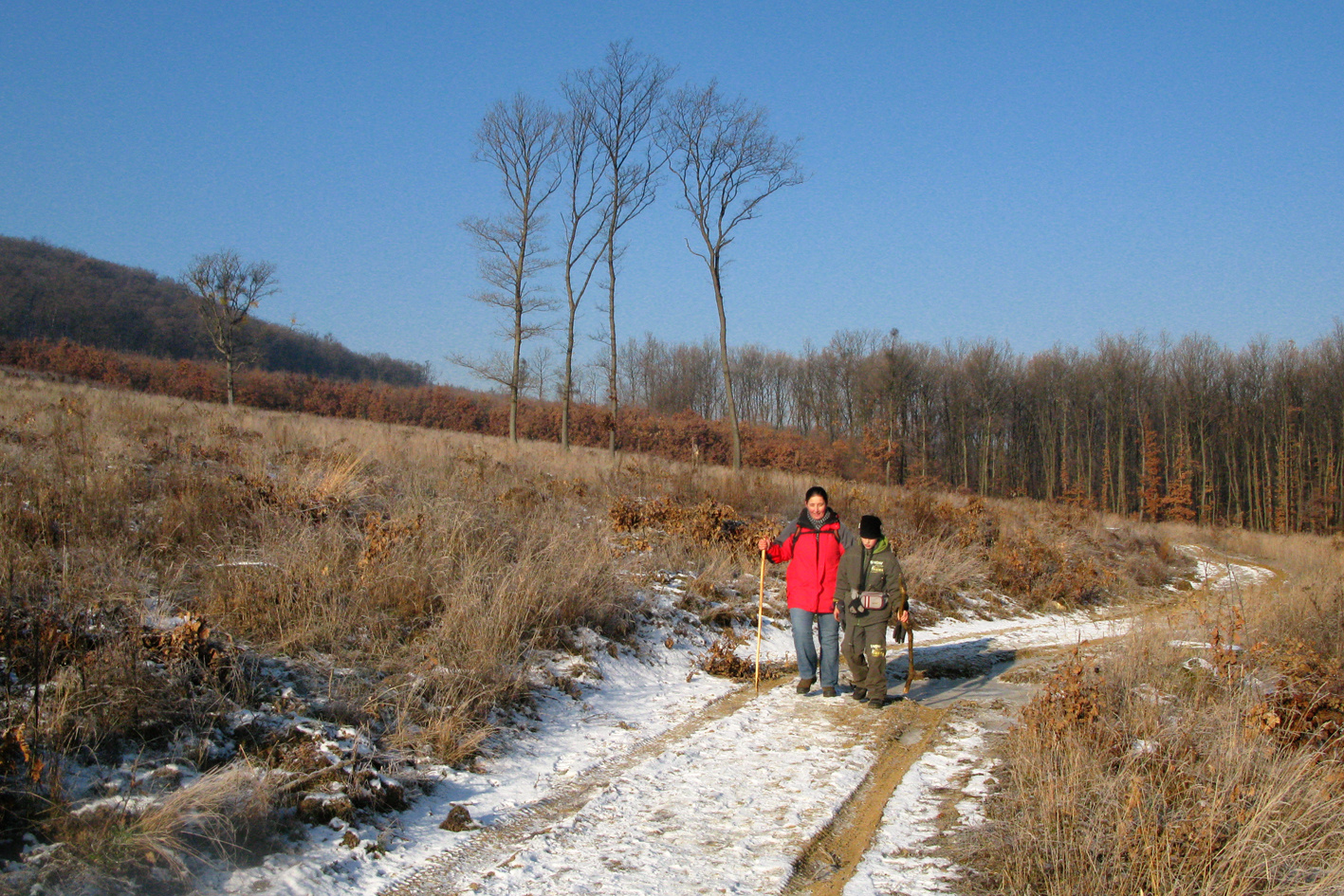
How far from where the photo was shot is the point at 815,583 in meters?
7.18

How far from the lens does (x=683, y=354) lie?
254ft

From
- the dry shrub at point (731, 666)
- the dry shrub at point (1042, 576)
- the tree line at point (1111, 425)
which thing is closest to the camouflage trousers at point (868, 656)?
the dry shrub at point (731, 666)

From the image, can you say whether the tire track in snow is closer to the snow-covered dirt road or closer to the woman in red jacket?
the snow-covered dirt road

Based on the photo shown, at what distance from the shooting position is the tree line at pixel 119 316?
58375 mm

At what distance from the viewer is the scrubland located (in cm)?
376

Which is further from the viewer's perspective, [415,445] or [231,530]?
[415,445]

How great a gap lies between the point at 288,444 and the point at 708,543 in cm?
744

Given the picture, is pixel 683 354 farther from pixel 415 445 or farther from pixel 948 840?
pixel 948 840

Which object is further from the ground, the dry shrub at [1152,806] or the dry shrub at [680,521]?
the dry shrub at [680,521]

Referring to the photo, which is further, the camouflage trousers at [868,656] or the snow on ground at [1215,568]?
the snow on ground at [1215,568]

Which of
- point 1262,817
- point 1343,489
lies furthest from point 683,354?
point 1262,817

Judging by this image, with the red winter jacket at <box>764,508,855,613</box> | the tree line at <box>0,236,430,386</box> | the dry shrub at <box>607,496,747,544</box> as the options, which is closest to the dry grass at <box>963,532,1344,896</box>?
the red winter jacket at <box>764,508,855,613</box>

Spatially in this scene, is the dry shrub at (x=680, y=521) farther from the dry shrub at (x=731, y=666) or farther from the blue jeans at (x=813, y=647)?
the blue jeans at (x=813, y=647)

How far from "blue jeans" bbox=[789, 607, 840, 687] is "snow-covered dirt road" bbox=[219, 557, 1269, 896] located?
0.24 meters
